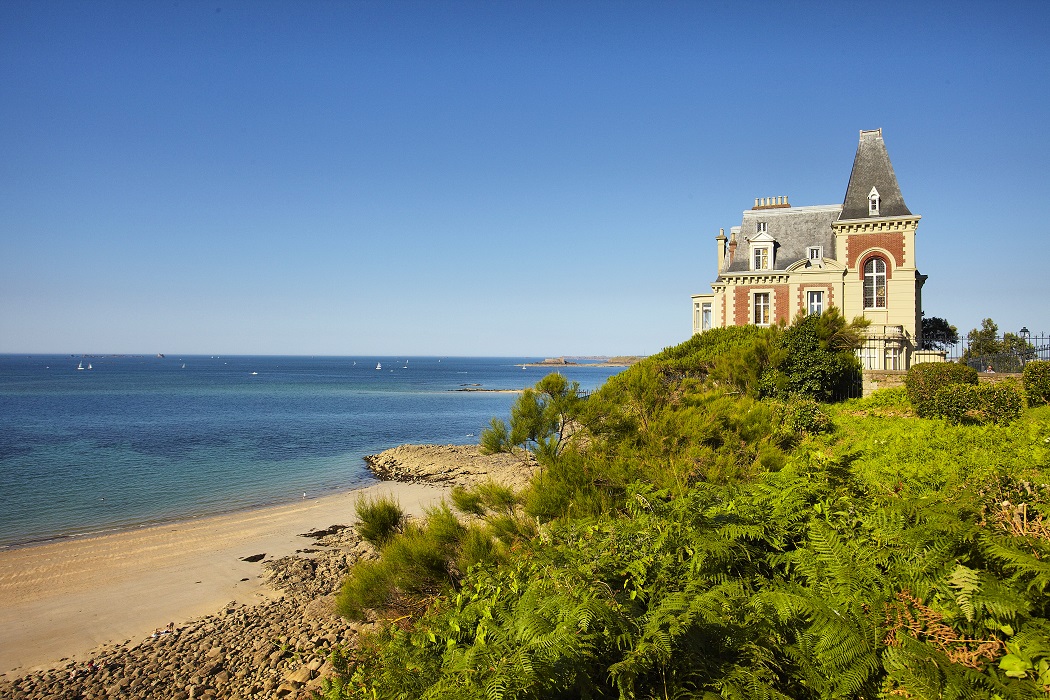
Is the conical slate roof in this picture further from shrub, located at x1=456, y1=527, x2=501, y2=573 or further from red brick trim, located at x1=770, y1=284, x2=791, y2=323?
shrub, located at x1=456, y1=527, x2=501, y2=573

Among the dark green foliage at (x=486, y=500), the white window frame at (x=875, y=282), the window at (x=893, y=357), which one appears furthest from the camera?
the white window frame at (x=875, y=282)

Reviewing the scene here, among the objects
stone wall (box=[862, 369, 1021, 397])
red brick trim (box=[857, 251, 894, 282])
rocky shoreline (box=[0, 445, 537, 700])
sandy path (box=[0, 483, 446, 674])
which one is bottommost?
sandy path (box=[0, 483, 446, 674])

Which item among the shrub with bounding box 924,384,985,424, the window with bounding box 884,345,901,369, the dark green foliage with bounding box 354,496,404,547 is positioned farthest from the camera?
the window with bounding box 884,345,901,369

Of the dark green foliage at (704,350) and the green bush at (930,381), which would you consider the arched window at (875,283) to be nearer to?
the dark green foliage at (704,350)

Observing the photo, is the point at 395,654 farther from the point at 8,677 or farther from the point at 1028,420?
the point at 1028,420

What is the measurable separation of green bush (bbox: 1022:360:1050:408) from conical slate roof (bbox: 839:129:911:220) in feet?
43.7

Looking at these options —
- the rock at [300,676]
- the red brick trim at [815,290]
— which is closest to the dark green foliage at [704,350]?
the red brick trim at [815,290]

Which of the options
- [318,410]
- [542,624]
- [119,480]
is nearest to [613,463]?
[542,624]

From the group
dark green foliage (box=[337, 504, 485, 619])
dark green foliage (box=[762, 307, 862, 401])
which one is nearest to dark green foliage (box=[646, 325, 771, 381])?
dark green foliage (box=[762, 307, 862, 401])

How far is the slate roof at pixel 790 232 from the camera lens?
2608 cm

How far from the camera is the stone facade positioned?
23938 millimetres

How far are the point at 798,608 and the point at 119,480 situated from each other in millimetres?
28078

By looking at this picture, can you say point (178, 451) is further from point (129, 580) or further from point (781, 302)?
point (781, 302)

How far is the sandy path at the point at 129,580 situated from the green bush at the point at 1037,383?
13.7m
